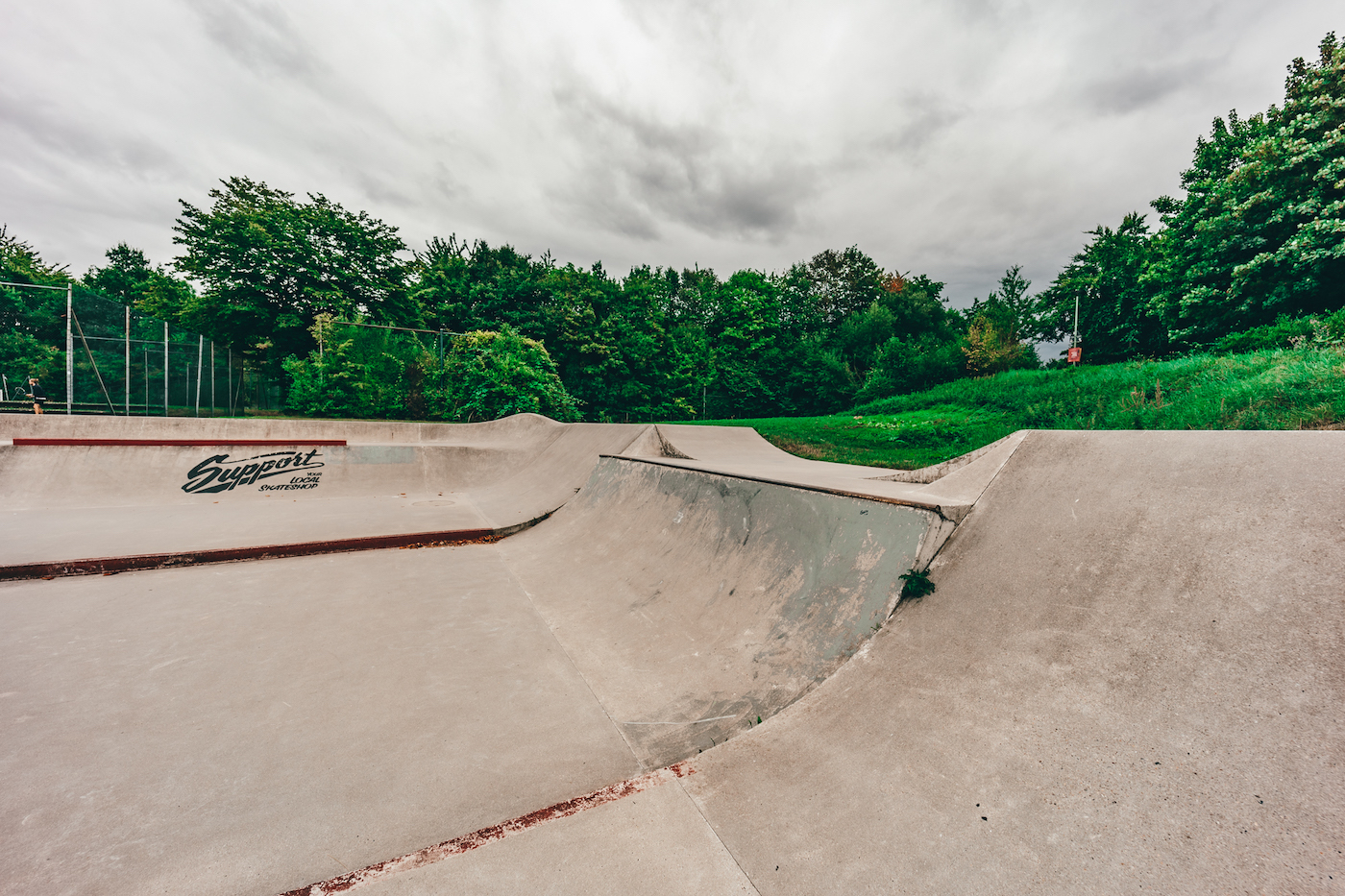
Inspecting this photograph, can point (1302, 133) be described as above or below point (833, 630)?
above

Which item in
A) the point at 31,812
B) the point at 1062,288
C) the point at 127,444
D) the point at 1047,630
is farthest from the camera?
the point at 1062,288

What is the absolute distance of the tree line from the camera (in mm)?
13859

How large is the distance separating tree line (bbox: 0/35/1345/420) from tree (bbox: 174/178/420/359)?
0.07m

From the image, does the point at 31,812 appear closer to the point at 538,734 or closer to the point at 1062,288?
the point at 538,734

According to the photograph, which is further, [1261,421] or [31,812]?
[1261,421]

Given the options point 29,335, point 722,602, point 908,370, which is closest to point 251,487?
point 722,602

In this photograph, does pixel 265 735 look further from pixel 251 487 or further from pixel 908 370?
pixel 908 370

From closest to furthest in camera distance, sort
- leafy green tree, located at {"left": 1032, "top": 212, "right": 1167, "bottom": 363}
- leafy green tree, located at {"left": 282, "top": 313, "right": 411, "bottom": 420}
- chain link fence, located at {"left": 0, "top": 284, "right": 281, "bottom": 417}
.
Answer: chain link fence, located at {"left": 0, "top": 284, "right": 281, "bottom": 417} → leafy green tree, located at {"left": 282, "top": 313, "right": 411, "bottom": 420} → leafy green tree, located at {"left": 1032, "top": 212, "right": 1167, "bottom": 363}

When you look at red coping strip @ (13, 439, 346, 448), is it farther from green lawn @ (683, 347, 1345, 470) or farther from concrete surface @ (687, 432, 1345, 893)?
concrete surface @ (687, 432, 1345, 893)

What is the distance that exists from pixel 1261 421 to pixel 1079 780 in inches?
279

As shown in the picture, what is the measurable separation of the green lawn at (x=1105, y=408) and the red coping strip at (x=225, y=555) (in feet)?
22.9

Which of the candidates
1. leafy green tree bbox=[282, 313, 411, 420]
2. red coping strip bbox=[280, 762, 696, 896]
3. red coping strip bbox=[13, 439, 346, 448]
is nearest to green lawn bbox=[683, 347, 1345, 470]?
red coping strip bbox=[280, 762, 696, 896]

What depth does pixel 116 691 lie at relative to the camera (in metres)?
2.63

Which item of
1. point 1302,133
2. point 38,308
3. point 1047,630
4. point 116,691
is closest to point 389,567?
point 116,691
